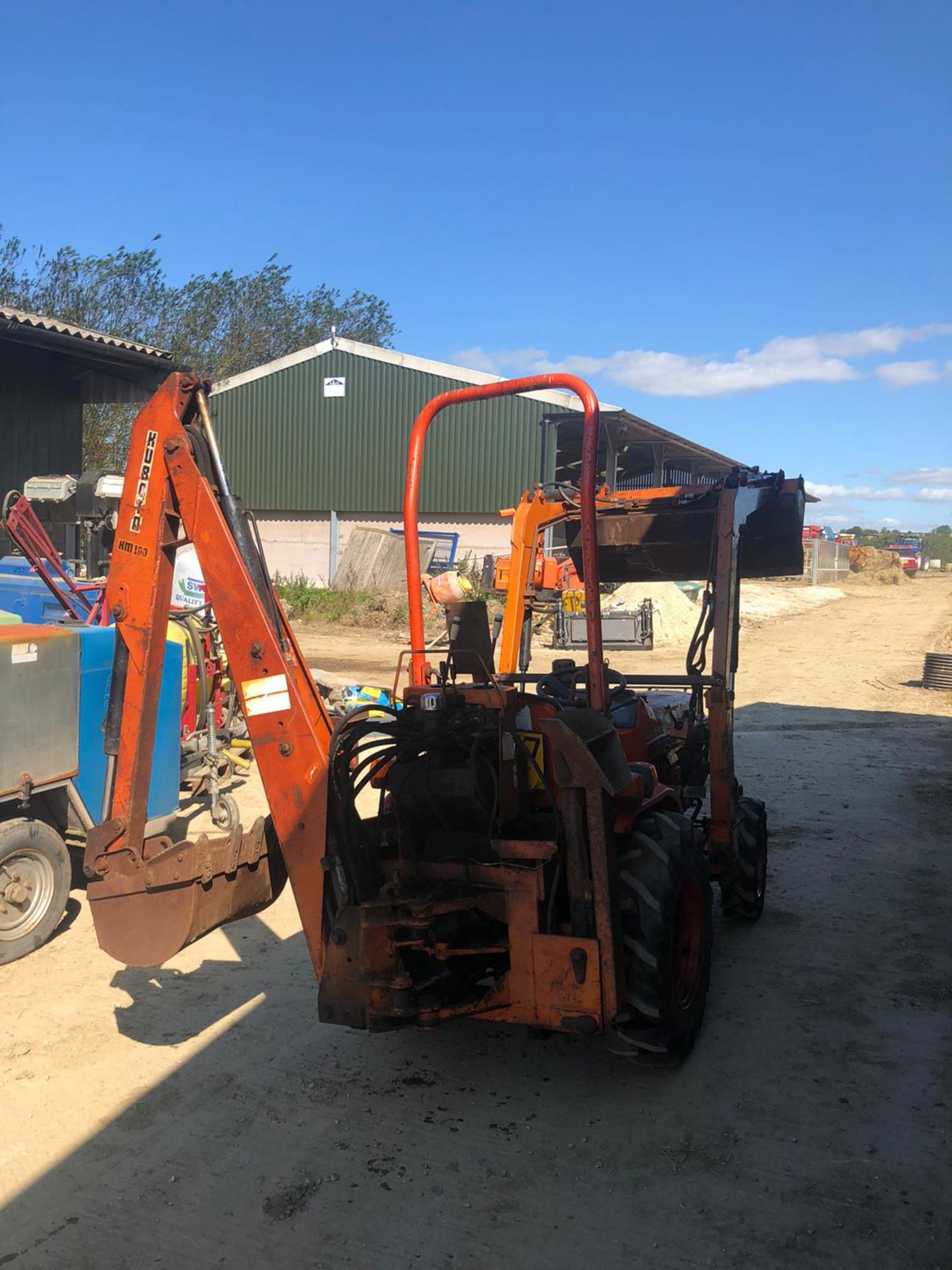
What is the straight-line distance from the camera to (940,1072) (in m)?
4.09

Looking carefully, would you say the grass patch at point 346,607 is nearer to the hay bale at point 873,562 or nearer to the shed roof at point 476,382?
the shed roof at point 476,382

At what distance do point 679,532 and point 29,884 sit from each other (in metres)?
4.08

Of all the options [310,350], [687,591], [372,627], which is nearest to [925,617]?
[687,591]

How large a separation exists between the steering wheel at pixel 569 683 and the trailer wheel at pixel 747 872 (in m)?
1.02

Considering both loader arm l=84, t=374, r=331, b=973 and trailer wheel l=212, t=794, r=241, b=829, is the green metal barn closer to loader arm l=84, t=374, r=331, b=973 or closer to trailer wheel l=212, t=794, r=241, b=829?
trailer wheel l=212, t=794, r=241, b=829

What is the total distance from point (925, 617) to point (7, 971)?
29129 mm

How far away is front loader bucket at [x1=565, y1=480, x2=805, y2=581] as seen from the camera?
231 inches

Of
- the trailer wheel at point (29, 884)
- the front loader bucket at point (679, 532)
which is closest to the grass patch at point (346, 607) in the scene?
the front loader bucket at point (679, 532)

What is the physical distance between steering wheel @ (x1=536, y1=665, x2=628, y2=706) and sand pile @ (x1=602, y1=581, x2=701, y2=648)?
14905mm

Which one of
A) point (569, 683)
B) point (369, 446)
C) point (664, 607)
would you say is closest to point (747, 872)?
point (569, 683)

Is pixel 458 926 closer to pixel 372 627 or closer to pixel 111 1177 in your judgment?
pixel 111 1177

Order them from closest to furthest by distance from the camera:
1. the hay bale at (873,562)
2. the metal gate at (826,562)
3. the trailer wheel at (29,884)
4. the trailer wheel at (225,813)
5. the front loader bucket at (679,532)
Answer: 1. the trailer wheel at (29,884)
2. the front loader bucket at (679,532)
3. the trailer wheel at (225,813)
4. the metal gate at (826,562)
5. the hay bale at (873,562)

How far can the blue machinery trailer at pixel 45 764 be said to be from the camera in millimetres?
5133

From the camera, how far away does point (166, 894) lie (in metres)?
3.65
